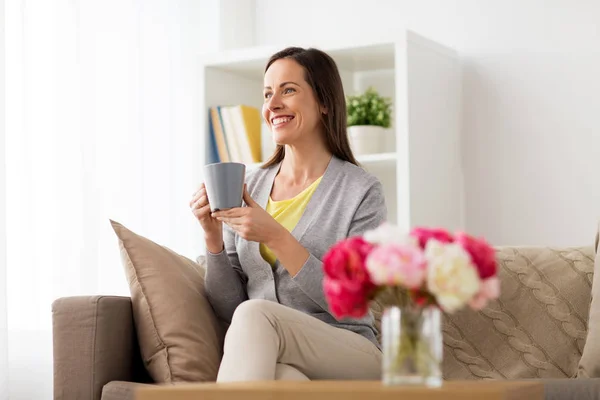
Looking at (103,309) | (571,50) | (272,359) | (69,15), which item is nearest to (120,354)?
(103,309)

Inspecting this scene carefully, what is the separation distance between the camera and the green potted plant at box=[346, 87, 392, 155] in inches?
125

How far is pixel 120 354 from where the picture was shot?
76.4 inches

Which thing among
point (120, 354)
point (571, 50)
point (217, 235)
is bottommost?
point (120, 354)

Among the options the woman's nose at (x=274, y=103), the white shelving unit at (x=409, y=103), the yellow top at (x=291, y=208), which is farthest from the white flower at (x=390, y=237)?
the white shelving unit at (x=409, y=103)

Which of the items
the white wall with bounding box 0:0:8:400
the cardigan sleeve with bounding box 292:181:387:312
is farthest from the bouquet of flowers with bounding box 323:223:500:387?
the white wall with bounding box 0:0:8:400

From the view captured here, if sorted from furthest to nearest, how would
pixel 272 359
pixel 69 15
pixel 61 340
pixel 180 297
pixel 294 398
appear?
pixel 69 15, pixel 180 297, pixel 61 340, pixel 272 359, pixel 294 398

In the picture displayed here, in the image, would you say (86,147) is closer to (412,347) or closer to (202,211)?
(202,211)

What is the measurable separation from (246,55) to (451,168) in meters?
0.88

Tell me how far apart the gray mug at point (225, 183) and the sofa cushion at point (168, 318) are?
0.33 m

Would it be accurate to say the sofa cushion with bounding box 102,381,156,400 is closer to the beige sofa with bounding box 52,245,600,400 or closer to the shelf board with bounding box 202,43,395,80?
the beige sofa with bounding box 52,245,600,400

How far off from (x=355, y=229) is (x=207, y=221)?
340 mm

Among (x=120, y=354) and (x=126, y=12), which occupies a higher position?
(x=126, y=12)

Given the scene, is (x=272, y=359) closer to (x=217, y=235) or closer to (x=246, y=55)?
(x=217, y=235)

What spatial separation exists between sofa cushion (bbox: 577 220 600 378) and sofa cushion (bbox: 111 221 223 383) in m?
0.87
